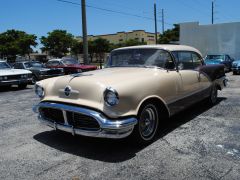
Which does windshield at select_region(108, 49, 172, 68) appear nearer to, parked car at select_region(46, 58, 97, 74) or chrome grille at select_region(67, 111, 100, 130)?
chrome grille at select_region(67, 111, 100, 130)

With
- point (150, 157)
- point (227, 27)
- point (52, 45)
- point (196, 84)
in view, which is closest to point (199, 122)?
point (196, 84)

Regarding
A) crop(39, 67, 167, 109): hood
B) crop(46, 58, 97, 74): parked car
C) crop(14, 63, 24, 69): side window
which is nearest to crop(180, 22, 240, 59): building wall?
crop(46, 58, 97, 74): parked car

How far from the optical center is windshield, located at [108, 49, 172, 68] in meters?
5.86

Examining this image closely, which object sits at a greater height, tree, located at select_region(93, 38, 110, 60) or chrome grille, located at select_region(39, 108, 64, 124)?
tree, located at select_region(93, 38, 110, 60)

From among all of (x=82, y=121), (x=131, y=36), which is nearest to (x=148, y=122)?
(x=82, y=121)

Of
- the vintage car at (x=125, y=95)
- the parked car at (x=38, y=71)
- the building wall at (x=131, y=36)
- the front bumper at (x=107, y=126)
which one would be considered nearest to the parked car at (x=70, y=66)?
the parked car at (x=38, y=71)

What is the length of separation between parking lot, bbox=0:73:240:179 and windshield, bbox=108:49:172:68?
1291 mm

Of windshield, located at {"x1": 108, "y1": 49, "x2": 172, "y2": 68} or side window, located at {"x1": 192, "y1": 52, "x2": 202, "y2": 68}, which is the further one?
side window, located at {"x1": 192, "y1": 52, "x2": 202, "y2": 68}

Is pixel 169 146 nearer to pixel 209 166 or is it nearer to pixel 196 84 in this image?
pixel 209 166

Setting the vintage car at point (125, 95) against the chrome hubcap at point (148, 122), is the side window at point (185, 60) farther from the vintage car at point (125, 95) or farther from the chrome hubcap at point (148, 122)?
the chrome hubcap at point (148, 122)

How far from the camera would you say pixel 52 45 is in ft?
189

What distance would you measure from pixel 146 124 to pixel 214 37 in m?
26.0

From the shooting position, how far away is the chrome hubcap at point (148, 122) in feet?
16.1

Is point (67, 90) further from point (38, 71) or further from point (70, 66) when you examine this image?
point (70, 66)
